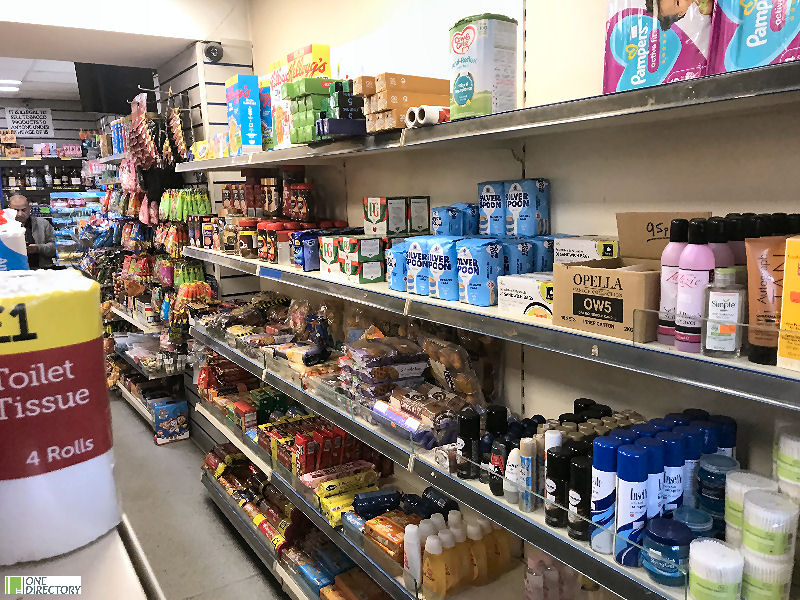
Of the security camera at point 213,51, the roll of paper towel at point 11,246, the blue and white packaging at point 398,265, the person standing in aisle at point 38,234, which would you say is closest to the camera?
the roll of paper towel at point 11,246

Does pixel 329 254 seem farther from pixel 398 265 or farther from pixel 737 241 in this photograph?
pixel 737 241

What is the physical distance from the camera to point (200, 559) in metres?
3.32

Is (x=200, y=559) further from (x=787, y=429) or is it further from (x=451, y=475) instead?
(x=787, y=429)

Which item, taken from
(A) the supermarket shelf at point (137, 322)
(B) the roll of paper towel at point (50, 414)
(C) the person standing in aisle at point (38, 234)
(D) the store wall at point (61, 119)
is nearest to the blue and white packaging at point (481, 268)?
(B) the roll of paper towel at point (50, 414)

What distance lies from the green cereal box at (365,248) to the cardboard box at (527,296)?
70cm

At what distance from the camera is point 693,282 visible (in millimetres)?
1067

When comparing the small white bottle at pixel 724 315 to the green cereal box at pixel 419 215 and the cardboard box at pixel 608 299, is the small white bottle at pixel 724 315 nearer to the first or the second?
the cardboard box at pixel 608 299

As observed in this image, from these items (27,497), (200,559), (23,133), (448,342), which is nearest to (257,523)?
(200,559)

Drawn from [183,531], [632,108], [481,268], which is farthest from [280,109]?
[183,531]

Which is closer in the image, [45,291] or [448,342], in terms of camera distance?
[45,291]

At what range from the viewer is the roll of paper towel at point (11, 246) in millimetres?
834

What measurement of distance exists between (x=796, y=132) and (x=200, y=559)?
3381 mm

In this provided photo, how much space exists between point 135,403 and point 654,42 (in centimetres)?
555

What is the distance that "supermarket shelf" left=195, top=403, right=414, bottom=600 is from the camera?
202cm
